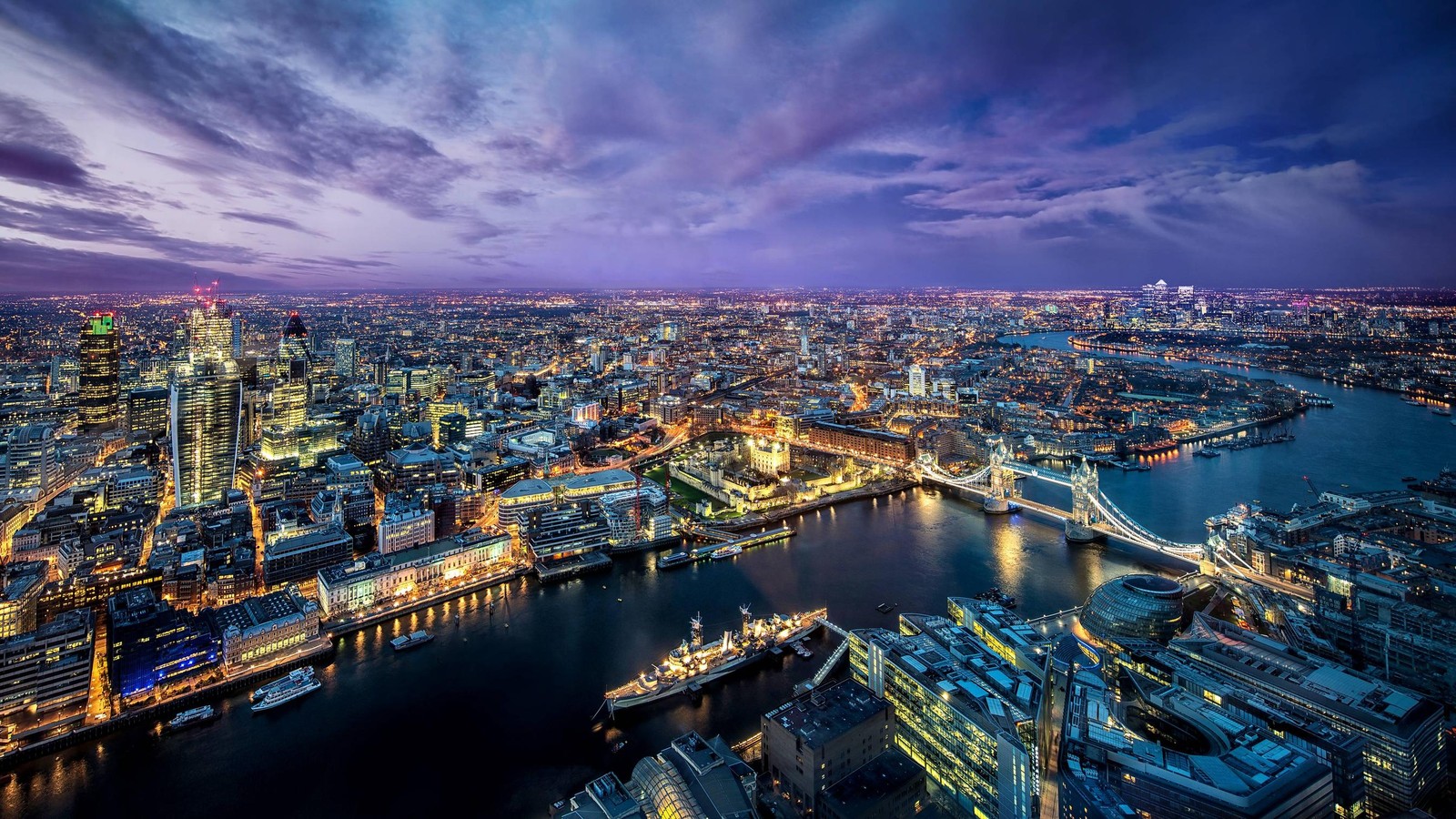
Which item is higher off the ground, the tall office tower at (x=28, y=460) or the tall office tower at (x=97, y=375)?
the tall office tower at (x=97, y=375)

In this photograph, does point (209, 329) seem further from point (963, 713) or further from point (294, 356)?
point (963, 713)

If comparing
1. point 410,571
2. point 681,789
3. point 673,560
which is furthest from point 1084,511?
point 410,571

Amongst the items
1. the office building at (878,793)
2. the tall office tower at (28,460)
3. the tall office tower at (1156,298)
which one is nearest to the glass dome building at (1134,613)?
the office building at (878,793)

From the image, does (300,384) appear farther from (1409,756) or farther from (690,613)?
(1409,756)

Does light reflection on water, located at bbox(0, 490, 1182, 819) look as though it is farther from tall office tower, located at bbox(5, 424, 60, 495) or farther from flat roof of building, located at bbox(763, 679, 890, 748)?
tall office tower, located at bbox(5, 424, 60, 495)

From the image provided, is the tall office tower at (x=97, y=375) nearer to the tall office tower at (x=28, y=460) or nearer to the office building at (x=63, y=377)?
the office building at (x=63, y=377)

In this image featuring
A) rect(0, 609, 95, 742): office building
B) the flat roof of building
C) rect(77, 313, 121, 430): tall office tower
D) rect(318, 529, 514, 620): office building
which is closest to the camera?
the flat roof of building

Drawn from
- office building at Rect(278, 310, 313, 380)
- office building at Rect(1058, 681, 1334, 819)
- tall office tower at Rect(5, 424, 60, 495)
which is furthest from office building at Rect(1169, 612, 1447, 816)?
office building at Rect(278, 310, 313, 380)
